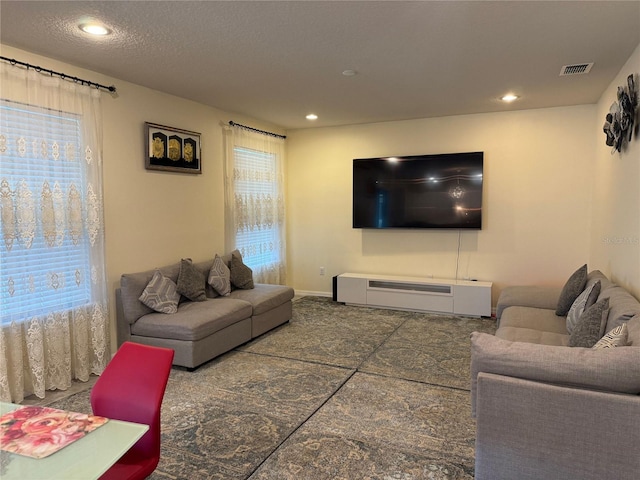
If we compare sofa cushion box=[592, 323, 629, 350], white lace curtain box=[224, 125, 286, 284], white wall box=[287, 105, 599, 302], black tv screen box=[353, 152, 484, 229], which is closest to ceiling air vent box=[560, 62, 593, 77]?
white wall box=[287, 105, 599, 302]

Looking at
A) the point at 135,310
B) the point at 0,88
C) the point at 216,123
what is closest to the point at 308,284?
the point at 216,123

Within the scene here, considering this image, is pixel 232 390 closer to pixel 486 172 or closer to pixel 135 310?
pixel 135 310

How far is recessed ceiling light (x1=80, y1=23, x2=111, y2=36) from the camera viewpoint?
2707mm

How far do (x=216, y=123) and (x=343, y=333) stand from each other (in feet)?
9.51

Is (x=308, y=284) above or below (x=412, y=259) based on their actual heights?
below

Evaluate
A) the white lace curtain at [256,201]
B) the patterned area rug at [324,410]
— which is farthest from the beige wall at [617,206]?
the white lace curtain at [256,201]

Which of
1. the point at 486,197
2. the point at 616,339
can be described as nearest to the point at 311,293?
the point at 486,197

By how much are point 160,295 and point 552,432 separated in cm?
321

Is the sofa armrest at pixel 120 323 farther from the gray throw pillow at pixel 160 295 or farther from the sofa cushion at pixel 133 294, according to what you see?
the gray throw pillow at pixel 160 295

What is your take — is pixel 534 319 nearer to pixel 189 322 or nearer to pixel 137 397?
pixel 189 322

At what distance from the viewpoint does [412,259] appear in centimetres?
598

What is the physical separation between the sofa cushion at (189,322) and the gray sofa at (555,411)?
238 centimetres

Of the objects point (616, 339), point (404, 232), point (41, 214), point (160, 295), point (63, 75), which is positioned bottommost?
point (160, 295)

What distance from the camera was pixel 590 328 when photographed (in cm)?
245
